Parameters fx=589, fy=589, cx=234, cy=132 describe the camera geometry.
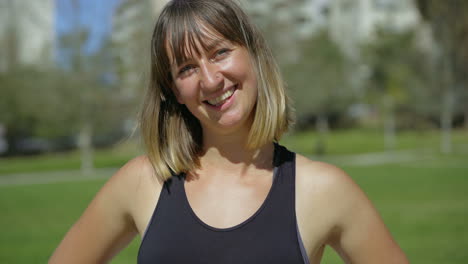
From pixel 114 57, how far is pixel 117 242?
81.6 ft

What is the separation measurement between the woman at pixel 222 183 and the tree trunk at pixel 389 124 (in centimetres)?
3271

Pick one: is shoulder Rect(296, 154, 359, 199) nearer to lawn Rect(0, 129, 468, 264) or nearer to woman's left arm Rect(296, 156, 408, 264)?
woman's left arm Rect(296, 156, 408, 264)

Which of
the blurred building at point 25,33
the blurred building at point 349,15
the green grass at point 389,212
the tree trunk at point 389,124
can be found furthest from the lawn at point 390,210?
the blurred building at point 349,15

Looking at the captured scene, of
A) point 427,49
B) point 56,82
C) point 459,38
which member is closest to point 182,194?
point 56,82

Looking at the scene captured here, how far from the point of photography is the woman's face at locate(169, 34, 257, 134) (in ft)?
5.43

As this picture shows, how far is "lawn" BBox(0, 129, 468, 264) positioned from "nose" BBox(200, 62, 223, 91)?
528 centimetres

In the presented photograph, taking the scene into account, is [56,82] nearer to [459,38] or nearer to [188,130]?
[459,38]

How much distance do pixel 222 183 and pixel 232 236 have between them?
0.20 meters

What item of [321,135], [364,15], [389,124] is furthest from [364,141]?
[364,15]

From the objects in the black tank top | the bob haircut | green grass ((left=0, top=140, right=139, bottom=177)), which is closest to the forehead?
the bob haircut

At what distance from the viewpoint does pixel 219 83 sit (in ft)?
5.39

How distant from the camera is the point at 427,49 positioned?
37.8 meters

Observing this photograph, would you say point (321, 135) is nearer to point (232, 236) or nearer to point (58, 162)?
point (58, 162)

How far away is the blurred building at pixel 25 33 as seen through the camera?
30422 mm
